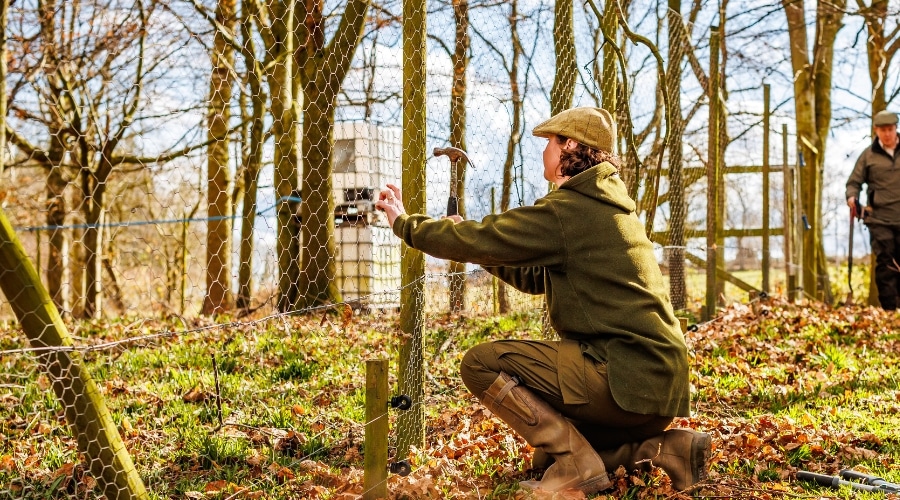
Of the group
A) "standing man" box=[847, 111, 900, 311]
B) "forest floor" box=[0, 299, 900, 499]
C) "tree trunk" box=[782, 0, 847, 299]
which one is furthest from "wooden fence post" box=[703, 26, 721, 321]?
"tree trunk" box=[782, 0, 847, 299]

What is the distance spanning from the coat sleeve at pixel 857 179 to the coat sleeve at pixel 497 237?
6851 mm

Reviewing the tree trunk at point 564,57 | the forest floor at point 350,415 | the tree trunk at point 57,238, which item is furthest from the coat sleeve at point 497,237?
the tree trunk at point 57,238

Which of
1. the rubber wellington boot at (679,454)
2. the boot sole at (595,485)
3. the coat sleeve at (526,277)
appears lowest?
the boot sole at (595,485)

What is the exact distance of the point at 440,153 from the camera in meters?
3.46

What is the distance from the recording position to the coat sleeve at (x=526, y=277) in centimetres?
364

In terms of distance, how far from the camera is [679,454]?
3293 mm

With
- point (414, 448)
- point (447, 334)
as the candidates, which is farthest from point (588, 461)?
point (447, 334)

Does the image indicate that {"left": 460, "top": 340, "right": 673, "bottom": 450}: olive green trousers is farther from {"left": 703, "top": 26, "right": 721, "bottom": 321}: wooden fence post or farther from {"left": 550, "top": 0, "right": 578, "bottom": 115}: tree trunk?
{"left": 703, "top": 26, "right": 721, "bottom": 321}: wooden fence post

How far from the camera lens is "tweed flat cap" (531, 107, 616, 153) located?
3.33 metres

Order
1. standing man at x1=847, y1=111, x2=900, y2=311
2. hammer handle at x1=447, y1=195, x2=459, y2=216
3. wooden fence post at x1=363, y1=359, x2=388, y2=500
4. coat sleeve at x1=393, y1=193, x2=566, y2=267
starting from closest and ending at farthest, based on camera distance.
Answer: wooden fence post at x1=363, y1=359, x2=388, y2=500, coat sleeve at x1=393, y1=193, x2=566, y2=267, hammer handle at x1=447, y1=195, x2=459, y2=216, standing man at x1=847, y1=111, x2=900, y2=311

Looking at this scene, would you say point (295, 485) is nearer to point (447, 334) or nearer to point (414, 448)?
point (414, 448)

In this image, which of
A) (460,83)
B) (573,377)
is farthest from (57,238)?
(573,377)

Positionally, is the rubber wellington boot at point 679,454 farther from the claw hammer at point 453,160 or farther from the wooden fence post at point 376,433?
the claw hammer at point 453,160

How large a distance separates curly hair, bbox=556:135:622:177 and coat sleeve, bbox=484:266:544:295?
49cm
